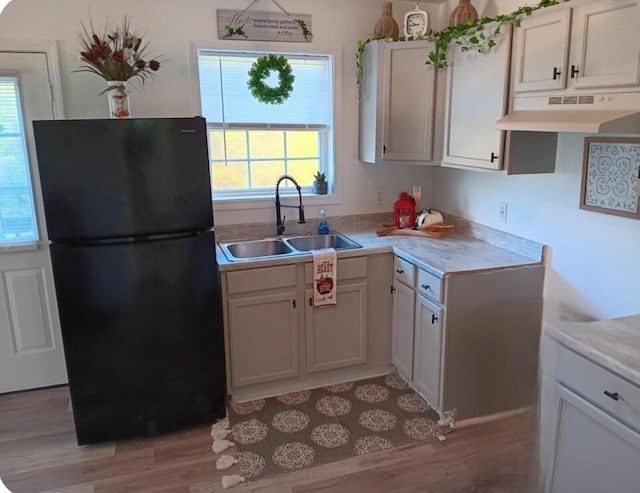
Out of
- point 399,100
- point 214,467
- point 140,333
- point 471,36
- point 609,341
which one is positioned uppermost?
point 471,36

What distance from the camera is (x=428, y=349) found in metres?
2.77

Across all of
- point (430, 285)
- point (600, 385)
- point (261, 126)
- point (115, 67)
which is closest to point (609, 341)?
point (600, 385)

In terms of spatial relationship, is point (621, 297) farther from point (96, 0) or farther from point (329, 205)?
point (96, 0)

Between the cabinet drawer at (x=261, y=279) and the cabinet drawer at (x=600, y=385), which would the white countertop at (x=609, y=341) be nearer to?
the cabinet drawer at (x=600, y=385)

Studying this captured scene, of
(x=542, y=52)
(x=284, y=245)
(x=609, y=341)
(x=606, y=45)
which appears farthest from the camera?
(x=284, y=245)

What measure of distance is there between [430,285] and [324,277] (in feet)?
2.01

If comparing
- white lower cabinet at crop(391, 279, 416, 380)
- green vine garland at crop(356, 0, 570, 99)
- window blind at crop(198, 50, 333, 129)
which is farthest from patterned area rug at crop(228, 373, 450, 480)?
green vine garland at crop(356, 0, 570, 99)

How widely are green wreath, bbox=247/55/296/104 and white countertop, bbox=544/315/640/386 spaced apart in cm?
204

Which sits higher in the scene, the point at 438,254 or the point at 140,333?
the point at 438,254

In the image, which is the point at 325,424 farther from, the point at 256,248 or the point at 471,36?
the point at 471,36

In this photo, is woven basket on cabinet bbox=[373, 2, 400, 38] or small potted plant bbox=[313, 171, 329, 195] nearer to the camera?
woven basket on cabinet bbox=[373, 2, 400, 38]

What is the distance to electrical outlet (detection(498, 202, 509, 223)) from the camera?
9.70ft

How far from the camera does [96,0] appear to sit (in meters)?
2.83

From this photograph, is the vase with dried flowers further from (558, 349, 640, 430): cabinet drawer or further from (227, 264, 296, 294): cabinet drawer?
(558, 349, 640, 430): cabinet drawer
